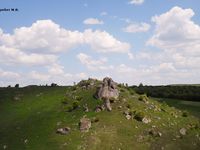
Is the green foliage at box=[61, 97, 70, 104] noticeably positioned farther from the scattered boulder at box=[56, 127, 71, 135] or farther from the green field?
the green field

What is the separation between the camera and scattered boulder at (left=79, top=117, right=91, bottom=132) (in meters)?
76.4

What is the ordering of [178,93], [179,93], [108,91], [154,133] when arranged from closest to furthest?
[154,133] → [108,91] → [178,93] → [179,93]

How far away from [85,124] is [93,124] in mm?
1711

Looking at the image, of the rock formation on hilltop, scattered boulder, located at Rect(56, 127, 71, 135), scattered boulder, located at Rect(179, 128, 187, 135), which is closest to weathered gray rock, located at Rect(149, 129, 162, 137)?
scattered boulder, located at Rect(179, 128, 187, 135)

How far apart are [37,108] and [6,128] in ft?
38.1

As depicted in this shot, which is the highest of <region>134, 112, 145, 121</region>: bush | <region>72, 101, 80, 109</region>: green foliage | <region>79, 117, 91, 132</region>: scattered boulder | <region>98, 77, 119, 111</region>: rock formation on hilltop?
<region>98, 77, 119, 111</region>: rock formation on hilltop

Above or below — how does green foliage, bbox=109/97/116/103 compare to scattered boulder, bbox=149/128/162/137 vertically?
above

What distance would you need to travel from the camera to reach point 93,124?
78250mm

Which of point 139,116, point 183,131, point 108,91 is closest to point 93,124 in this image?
point 139,116

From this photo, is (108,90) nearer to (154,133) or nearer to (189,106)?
(154,133)

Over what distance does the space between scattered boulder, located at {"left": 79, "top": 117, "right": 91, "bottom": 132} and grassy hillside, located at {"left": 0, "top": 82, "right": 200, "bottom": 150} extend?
910 mm

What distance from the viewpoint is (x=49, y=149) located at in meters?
70.4

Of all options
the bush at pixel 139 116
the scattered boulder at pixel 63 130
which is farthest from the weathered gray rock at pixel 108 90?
the scattered boulder at pixel 63 130

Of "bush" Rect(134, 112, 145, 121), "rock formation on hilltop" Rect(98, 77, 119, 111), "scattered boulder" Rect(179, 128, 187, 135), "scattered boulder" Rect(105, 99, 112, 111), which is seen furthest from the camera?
"rock formation on hilltop" Rect(98, 77, 119, 111)
